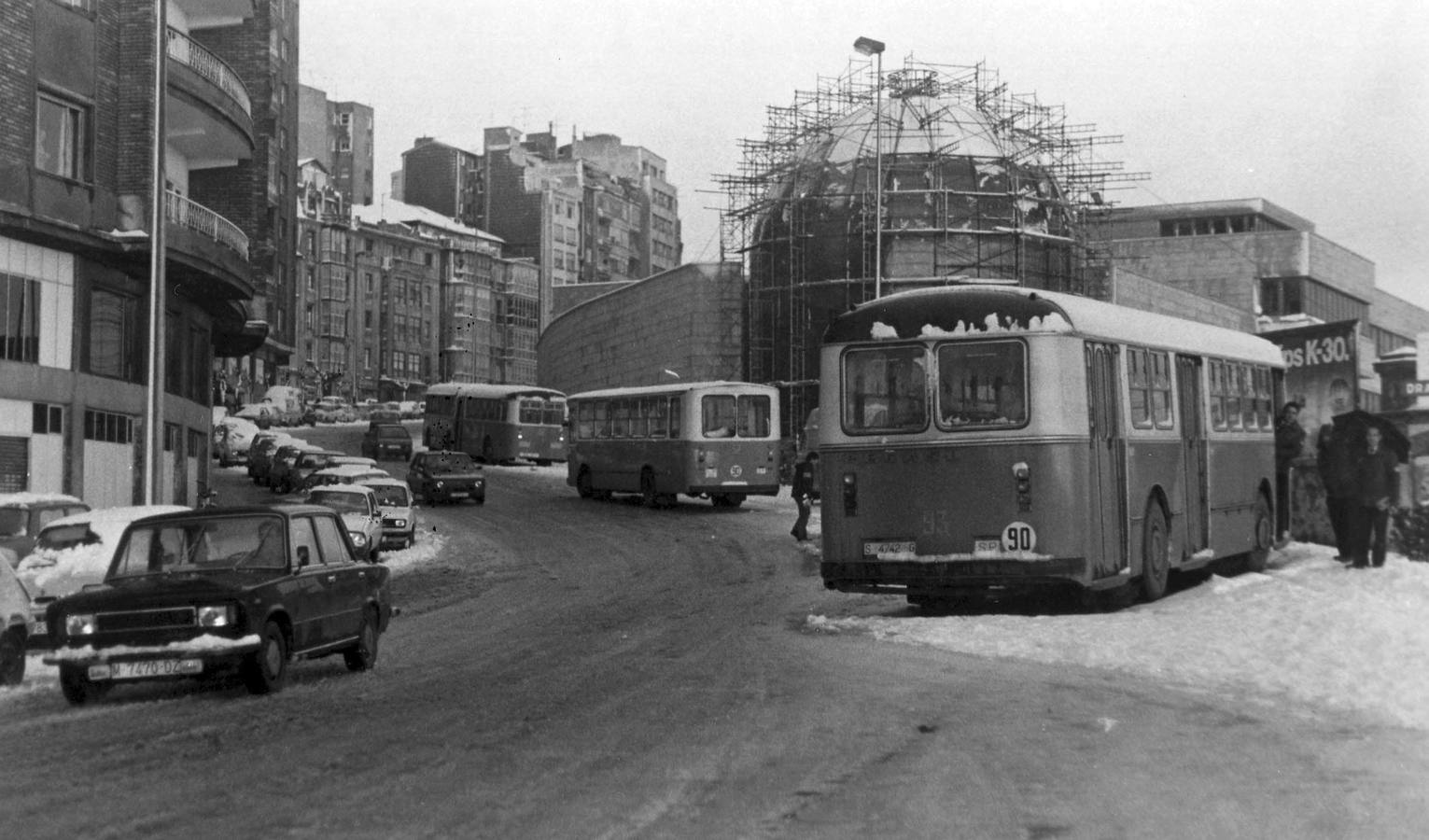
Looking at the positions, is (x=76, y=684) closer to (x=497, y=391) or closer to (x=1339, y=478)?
(x=1339, y=478)

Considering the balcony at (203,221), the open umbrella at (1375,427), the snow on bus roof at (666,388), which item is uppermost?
the balcony at (203,221)

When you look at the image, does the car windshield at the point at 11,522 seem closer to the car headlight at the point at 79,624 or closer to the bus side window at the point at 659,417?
the car headlight at the point at 79,624

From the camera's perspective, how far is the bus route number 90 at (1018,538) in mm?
15496

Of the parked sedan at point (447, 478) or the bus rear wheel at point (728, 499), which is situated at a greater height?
the parked sedan at point (447, 478)

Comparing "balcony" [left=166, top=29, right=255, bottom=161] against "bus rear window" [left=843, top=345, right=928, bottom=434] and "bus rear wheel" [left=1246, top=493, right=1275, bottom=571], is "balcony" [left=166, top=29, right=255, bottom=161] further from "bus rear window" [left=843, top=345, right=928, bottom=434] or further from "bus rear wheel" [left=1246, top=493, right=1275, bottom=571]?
"bus rear wheel" [left=1246, top=493, right=1275, bottom=571]

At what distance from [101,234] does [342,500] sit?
6.70 m

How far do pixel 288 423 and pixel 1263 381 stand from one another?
3018 inches

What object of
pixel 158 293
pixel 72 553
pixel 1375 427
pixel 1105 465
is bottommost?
pixel 72 553

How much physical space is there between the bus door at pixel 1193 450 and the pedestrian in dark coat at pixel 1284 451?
3.99 meters

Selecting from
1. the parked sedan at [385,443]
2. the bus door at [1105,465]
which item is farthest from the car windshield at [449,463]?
the bus door at [1105,465]

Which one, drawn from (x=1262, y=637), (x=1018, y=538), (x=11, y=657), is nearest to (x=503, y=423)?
(x=1018, y=538)

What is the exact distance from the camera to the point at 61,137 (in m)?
30.9

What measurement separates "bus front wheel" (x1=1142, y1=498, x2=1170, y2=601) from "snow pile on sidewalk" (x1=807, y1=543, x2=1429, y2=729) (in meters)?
0.26

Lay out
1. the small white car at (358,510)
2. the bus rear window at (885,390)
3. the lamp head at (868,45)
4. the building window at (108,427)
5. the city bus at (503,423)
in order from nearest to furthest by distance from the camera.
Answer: the bus rear window at (885,390)
the small white car at (358,510)
the building window at (108,427)
the lamp head at (868,45)
the city bus at (503,423)
